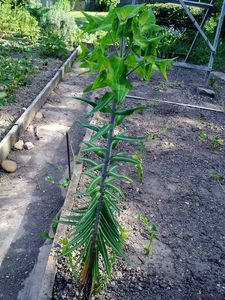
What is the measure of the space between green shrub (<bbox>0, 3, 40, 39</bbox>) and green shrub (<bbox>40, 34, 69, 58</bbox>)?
1.24 m

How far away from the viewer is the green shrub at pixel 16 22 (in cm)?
855

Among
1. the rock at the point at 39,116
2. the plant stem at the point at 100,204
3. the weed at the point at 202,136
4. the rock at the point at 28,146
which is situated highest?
the plant stem at the point at 100,204

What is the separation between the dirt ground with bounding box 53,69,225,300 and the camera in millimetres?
2027

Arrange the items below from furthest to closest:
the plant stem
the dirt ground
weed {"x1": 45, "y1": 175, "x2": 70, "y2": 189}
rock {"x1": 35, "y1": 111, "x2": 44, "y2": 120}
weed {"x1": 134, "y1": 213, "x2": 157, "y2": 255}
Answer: rock {"x1": 35, "y1": 111, "x2": 44, "y2": 120}, weed {"x1": 45, "y1": 175, "x2": 70, "y2": 189}, weed {"x1": 134, "y1": 213, "x2": 157, "y2": 255}, the dirt ground, the plant stem

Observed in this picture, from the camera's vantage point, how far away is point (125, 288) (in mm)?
1986

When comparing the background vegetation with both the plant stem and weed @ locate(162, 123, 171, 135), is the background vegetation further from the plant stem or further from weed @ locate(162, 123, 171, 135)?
the plant stem

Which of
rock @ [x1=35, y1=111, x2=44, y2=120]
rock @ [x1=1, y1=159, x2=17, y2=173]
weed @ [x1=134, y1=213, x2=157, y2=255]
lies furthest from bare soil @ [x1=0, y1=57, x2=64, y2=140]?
weed @ [x1=134, y1=213, x2=157, y2=255]

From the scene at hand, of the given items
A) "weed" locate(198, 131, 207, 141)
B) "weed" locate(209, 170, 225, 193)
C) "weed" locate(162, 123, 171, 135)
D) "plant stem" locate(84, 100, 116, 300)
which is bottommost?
"weed" locate(162, 123, 171, 135)

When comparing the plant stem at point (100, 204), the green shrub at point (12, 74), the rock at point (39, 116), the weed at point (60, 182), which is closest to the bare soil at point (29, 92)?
the green shrub at point (12, 74)

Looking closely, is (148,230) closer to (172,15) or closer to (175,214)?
(175,214)

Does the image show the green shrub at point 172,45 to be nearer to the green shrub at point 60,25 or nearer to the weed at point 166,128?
the green shrub at point 60,25

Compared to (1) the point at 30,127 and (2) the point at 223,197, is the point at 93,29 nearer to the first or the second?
(2) the point at 223,197

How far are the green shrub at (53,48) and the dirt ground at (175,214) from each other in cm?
342

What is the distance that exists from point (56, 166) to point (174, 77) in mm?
4310
